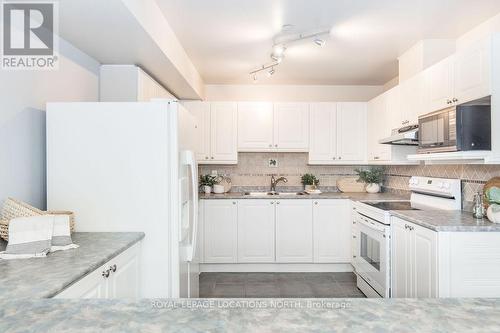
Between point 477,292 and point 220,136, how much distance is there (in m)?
3.16

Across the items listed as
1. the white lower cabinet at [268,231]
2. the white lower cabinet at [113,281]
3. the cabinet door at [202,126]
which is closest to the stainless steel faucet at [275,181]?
the white lower cabinet at [268,231]

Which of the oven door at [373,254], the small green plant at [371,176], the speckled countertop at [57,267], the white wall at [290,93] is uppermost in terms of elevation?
the white wall at [290,93]

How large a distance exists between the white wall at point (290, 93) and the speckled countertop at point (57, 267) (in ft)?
10.6

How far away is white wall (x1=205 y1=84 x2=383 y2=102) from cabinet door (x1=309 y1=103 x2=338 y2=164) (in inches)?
20.7

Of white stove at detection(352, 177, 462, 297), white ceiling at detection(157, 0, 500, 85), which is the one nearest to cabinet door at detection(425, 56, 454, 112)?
white ceiling at detection(157, 0, 500, 85)

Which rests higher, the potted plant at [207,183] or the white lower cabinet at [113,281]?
the potted plant at [207,183]

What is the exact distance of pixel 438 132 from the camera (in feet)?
8.23

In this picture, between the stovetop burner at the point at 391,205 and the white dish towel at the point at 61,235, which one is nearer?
the white dish towel at the point at 61,235

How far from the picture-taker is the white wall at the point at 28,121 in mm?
1895

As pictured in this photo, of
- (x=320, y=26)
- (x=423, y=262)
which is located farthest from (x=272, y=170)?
(x=423, y=262)

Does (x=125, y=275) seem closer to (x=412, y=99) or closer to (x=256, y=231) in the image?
(x=256, y=231)

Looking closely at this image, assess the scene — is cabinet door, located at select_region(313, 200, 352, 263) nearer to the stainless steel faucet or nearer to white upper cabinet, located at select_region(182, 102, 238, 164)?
the stainless steel faucet

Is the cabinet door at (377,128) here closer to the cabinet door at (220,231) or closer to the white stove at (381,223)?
the white stove at (381,223)

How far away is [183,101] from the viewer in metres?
4.42
